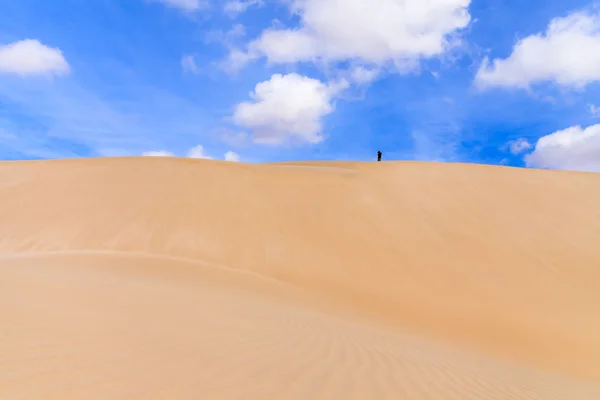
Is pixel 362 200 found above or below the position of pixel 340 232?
above

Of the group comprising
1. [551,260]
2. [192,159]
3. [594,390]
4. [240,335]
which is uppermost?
[192,159]

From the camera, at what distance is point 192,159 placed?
18281mm

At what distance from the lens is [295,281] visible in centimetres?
955

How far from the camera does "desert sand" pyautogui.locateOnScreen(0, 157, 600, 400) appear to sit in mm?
3014

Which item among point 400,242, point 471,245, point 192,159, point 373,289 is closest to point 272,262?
point 373,289

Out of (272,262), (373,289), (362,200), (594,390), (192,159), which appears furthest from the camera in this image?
(192,159)

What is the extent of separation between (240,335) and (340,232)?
8299 millimetres

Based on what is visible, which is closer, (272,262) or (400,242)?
(272,262)

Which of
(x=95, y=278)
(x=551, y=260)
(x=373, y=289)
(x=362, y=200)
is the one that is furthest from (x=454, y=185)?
(x=95, y=278)

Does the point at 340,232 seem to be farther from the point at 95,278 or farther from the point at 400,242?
the point at 95,278

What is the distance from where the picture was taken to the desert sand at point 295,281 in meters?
3.01

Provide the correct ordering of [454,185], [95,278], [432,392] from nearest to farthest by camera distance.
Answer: [432,392] → [95,278] → [454,185]

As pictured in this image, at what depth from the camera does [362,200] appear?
14562 millimetres

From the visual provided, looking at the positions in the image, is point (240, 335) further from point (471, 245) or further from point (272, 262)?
point (471, 245)
